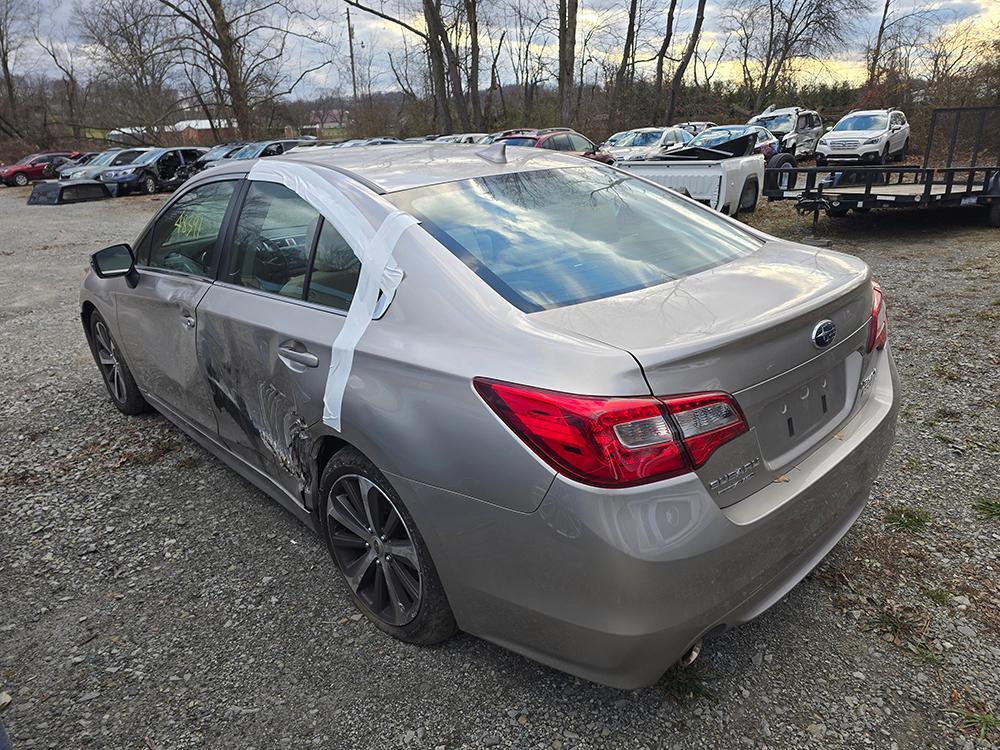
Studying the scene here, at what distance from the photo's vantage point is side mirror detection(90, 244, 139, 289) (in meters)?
3.59

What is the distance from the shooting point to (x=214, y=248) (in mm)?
3107

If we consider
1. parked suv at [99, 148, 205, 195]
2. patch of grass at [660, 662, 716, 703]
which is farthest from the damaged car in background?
parked suv at [99, 148, 205, 195]

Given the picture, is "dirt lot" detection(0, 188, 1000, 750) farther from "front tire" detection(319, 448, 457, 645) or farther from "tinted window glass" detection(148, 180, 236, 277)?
"tinted window glass" detection(148, 180, 236, 277)

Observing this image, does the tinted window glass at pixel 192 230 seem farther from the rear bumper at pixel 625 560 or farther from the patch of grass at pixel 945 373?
the patch of grass at pixel 945 373

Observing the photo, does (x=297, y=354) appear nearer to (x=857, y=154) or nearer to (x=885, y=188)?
(x=885, y=188)

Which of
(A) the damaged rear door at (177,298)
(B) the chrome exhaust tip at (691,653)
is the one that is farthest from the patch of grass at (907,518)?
(A) the damaged rear door at (177,298)

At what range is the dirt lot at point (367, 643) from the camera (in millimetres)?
2082

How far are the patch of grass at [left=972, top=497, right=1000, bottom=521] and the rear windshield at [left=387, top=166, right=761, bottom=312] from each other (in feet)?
5.06

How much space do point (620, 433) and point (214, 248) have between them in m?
2.24

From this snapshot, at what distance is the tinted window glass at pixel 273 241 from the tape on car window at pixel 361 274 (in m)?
0.20

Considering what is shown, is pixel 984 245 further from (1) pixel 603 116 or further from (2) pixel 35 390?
(1) pixel 603 116

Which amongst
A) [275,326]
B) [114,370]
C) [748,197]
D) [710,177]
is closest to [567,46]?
[748,197]

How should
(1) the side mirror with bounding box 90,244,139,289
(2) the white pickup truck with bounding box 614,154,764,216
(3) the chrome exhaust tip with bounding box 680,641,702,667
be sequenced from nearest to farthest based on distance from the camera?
(3) the chrome exhaust tip with bounding box 680,641,702,667 → (1) the side mirror with bounding box 90,244,139,289 → (2) the white pickup truck with bounding box 614,154,764,216

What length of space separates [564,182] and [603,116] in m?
41.7
